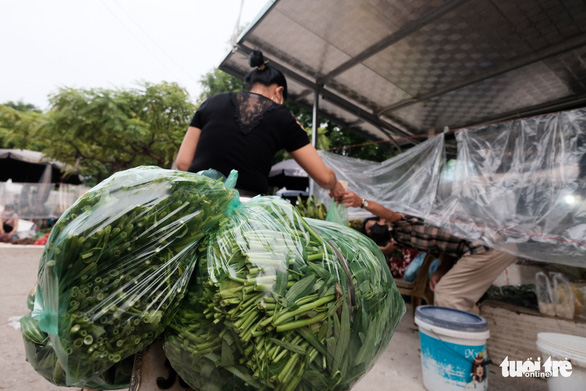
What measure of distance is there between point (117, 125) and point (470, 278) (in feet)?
27.9

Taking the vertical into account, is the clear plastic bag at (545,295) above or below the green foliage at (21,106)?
above

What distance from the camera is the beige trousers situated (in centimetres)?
252

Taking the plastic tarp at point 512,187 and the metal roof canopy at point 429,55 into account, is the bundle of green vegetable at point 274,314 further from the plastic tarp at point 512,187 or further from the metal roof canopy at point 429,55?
the metal roof canopy at point 429,55

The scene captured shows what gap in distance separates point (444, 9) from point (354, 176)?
175cm

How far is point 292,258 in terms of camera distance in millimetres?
735

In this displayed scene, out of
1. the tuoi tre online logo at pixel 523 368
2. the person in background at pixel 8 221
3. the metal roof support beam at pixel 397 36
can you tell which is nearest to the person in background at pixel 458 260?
the tuoi tre online logo at pixel 523 368

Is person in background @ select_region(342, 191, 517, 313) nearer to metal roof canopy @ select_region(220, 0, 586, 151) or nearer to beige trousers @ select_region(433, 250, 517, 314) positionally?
beige trousers @ select_region(433, 250, 517, 314)

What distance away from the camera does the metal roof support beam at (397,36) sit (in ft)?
7.61

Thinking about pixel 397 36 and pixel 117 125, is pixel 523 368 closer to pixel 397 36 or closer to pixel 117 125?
pixel 397 36

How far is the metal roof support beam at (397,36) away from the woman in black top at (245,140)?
1.76 m

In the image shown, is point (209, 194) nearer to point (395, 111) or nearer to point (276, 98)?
point (276, 98)

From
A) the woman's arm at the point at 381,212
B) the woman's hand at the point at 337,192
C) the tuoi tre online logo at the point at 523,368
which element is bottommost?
the tuoi tre online logo at the point at 523,368

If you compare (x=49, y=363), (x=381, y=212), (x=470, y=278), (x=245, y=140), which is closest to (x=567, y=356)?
(x=470, y=278)

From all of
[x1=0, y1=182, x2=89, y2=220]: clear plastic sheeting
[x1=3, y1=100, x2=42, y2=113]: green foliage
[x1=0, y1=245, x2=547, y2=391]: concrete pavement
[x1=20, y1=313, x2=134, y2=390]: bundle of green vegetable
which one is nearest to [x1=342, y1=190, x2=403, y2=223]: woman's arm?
[x1=0, y1=245, x2=547, y2=391]: concrete pavement
